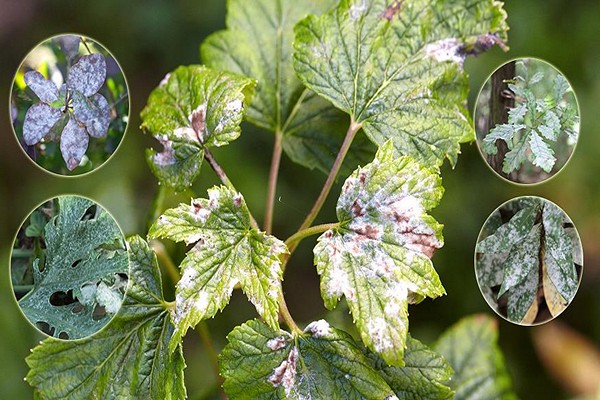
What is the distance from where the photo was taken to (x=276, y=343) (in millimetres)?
956

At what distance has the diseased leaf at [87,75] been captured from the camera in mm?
1027

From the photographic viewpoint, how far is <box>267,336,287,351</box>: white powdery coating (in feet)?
3.13

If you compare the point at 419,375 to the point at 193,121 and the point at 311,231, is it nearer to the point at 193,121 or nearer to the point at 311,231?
the point at 311,231

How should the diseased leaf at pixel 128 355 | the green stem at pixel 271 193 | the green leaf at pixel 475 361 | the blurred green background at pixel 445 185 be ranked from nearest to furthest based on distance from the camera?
1. the diseased leaf at pixel 128 355
2. the green stem at pixel 271 193
3. the green leaf at pixel 475 361
4. the blurred green background at pixel 445 185

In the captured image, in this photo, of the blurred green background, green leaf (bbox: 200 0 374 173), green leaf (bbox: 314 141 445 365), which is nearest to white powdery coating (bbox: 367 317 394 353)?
green leaf (bbox: 314 141 445 365)

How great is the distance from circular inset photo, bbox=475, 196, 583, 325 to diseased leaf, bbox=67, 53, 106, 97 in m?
0.55

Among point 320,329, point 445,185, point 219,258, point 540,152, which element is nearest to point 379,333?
point 320,329

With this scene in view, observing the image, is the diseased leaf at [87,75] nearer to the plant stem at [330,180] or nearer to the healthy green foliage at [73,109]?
the healthy green foliage at [73,109]

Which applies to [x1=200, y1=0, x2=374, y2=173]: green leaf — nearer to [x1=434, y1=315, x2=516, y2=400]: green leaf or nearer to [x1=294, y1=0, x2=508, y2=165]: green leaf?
[x1=294, y1=0, x2=508, y2=165]: green leaf

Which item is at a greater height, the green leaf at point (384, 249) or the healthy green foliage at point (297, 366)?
the green leaf at point (384, 249)

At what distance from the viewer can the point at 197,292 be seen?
925 millimetres

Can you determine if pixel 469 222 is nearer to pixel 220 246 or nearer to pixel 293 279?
pixel 293 279

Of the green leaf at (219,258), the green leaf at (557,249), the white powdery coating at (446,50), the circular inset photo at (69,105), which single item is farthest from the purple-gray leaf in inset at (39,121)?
the green leaf at (557,249)

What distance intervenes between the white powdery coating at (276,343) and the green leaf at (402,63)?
0.98 ft
